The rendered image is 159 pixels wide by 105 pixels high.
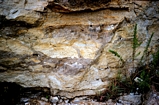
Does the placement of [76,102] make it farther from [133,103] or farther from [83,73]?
[133,103]

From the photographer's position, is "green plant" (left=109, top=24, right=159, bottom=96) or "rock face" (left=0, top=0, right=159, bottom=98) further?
"green plant" (left=109, top=24, right=159, bottom=96)

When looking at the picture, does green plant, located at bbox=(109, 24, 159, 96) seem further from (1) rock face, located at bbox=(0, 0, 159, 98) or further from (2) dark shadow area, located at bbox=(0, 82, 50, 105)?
(2) dark shadow area, located at bbox=(0, 82, 50, 105)

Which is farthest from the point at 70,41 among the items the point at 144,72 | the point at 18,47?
the point at 144,72

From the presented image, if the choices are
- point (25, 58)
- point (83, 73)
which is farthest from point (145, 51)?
point (25, 58)

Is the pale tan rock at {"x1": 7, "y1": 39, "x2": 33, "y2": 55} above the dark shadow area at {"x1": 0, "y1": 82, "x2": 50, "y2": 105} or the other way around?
above

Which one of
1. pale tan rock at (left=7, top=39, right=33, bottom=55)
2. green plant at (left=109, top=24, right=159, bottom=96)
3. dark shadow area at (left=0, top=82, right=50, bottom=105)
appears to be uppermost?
pale tan rock at (left=7, top=39, right=33, bottom=55)

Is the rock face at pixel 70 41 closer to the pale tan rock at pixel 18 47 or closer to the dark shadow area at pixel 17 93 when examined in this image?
the pale tan rock at pixel 18 47

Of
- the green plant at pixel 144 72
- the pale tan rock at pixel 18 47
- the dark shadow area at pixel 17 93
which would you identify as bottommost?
the dark shadow area at pixel 17 93

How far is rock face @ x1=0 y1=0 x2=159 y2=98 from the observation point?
2.37 m

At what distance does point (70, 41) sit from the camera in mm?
2539

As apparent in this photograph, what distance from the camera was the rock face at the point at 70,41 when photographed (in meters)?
2.37

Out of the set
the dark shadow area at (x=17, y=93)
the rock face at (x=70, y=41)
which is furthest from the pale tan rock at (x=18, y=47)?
the dark shadow area at (x=17, y=93)

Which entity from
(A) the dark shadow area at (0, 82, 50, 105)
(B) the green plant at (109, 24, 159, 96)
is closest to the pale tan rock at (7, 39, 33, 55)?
(A) the dark shadow area at (0, 82, 50, 105)

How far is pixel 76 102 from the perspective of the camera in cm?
266
